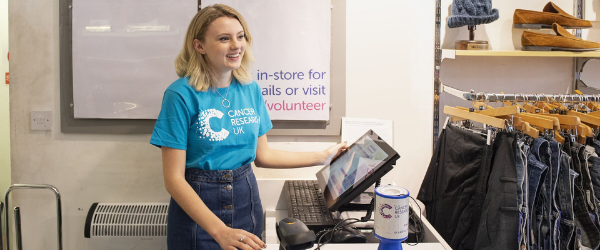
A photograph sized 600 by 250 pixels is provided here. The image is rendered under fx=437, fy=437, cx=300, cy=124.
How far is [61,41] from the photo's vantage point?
7.20 ft

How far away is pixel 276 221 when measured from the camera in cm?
196

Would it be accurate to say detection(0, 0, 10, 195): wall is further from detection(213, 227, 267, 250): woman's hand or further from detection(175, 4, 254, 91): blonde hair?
detection(213, 227, 267, 250): woman's hand

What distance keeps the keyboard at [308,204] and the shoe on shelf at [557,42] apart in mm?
1242

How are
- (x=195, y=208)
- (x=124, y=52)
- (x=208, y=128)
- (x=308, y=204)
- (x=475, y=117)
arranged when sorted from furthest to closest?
(x=124, y=52) < (x=475, y=117) < (x=308, y=204) < (x=208, y=128) < (x=195, y=208)

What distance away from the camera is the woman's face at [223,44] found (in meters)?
1.55

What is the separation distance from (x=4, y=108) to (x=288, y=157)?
2.74 metres

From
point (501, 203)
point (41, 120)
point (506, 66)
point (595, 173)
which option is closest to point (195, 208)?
point (501, 203)

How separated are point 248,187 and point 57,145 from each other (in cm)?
122

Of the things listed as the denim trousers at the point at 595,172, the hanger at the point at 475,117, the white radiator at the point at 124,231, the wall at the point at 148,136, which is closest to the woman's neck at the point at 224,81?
the wall at the point at 148,136

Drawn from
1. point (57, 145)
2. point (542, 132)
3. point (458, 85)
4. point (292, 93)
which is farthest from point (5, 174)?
point (542, 132)

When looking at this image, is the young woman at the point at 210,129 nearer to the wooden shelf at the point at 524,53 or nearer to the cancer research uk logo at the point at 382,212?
the cancer research uk logo at the point at 382,212

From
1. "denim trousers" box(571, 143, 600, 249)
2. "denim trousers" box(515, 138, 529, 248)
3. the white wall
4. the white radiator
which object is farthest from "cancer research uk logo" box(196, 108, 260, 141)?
"denim trousers" box(571, 143, 600, 249)

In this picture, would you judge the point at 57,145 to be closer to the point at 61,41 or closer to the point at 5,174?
the point at 61,41

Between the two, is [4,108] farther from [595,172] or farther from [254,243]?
[595,172]
